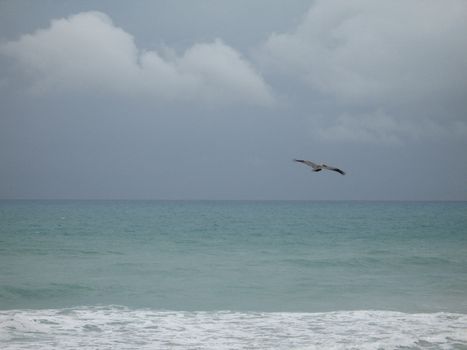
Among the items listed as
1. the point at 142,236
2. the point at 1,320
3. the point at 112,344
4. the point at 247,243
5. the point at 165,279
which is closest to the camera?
the point at 112,344

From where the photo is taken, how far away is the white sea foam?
8641mm

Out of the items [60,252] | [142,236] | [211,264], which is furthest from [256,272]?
[142,236]

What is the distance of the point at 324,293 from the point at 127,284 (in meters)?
5.44

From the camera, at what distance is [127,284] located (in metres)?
15.1

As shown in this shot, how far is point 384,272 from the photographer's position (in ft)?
58.4

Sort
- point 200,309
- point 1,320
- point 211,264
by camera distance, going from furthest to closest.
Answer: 1. point 211,264
2. point 200,309
3. point 1,320

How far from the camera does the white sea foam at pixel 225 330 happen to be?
8641 mm

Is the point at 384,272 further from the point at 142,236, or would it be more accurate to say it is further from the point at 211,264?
the point at 142,236

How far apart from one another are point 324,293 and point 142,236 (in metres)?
21.1

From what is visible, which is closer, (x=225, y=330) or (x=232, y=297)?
(x=225, y=330)

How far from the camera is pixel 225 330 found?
9625 mm

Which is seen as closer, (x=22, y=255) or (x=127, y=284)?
(x=127, y=284)

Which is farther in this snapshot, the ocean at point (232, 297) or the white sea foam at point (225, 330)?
the ocean at point (232, 297)

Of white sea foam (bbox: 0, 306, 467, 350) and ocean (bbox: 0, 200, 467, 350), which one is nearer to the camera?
white sea foam (bbox: 0, 306, 467, 350)
